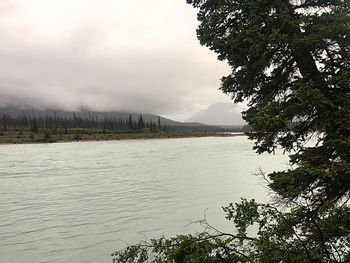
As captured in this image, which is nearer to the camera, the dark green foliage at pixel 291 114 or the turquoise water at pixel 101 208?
the dark green foliage at pixel 291 114

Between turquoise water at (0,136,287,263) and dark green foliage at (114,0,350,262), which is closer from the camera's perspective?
dark green foliage at (114,0,350,262)

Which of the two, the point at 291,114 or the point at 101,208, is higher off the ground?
the point at 291,114

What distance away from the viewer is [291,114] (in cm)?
710

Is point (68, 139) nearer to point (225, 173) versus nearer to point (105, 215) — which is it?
point (225, 173)

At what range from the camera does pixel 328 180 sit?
20.7ft

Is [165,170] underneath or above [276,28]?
underneath

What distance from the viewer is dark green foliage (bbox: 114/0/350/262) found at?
17.6ft

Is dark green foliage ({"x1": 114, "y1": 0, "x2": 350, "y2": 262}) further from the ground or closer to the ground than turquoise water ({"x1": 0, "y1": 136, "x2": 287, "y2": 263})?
further from the ground

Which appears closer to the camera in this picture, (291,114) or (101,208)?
(291,114)

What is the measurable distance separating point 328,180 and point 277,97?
118 inches

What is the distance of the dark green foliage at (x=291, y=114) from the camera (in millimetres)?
5359

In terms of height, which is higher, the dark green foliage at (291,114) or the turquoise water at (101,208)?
the dark green foliage at (291,114)

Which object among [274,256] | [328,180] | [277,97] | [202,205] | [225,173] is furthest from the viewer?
[225,173]

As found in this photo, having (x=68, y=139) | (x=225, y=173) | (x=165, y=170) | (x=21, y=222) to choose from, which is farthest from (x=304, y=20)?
(x=68, y=139)
